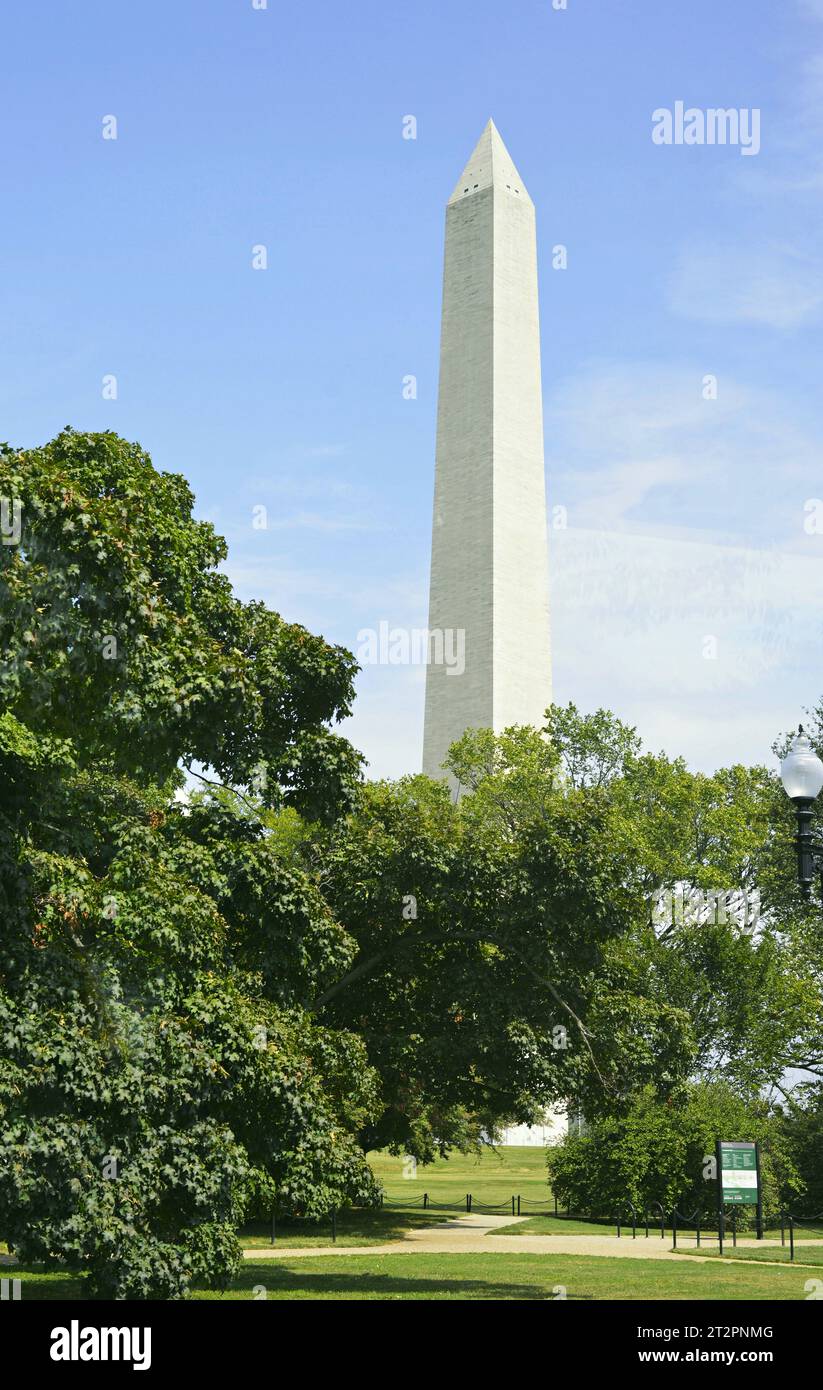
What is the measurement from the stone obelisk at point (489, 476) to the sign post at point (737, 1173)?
93.5ft

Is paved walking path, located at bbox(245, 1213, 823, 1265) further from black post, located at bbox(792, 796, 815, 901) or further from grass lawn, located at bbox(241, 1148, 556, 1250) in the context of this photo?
black post, located at bbox(792, 796, 815, 901)

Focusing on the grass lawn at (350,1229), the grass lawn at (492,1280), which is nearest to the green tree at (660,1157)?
the grass lawn at (350,1229)

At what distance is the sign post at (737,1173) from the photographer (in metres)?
26.2

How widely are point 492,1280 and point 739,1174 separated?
768 centimetres

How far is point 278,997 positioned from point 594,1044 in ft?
21.9

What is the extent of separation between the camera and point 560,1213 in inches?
1471

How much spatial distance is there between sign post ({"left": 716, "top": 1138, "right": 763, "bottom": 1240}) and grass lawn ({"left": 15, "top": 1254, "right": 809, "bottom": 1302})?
224cm

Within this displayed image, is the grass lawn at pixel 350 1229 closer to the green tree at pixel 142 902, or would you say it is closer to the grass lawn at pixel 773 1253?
the grass lawn at pixel 773 1253

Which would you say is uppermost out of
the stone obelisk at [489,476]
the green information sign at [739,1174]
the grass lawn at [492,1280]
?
the stone obelisk at [489,476]

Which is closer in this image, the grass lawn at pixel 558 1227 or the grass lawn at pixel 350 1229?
the grass lawn at pixel 350 1229

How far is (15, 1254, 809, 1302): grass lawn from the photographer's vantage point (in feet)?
61.3

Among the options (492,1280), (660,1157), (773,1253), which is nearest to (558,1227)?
(660,1157)
